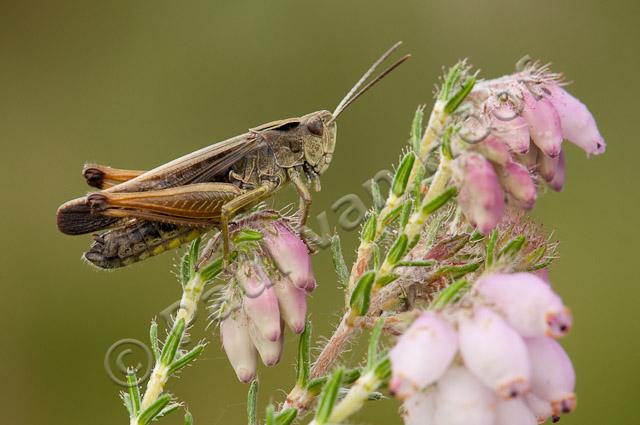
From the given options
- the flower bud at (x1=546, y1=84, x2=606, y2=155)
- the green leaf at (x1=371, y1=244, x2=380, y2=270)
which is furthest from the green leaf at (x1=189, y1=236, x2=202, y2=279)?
the flower bud at (x1=546, y1=84, x2=606, y2=155)

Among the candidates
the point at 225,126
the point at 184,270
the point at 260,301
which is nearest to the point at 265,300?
the point at 260,301

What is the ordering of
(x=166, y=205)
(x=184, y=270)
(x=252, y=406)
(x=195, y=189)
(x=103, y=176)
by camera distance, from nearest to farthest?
(x=252, y=406) < (x=184, y=270) < (x=166, y=205) < (x=195, y=189) < (x=103, y=176)

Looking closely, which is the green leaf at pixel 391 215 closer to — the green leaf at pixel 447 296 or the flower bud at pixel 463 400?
the green leaf at pixel 447 296

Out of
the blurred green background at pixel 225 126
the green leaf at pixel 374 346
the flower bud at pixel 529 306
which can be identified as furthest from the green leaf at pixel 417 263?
the blurred green background at pixel 225 126

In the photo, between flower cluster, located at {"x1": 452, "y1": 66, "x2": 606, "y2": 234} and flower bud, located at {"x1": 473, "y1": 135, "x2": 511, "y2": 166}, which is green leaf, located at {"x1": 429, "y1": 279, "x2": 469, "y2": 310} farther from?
flower bud, located at {"x1": 473, "y1": 135, "x2": 511, "y2": 166}

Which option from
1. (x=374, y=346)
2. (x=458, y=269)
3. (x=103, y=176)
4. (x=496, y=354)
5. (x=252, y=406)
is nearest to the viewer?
(x=496, y=354)

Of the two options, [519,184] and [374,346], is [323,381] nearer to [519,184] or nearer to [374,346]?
[374,346]

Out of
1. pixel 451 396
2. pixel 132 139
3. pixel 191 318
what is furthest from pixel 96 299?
pixel 451 396
